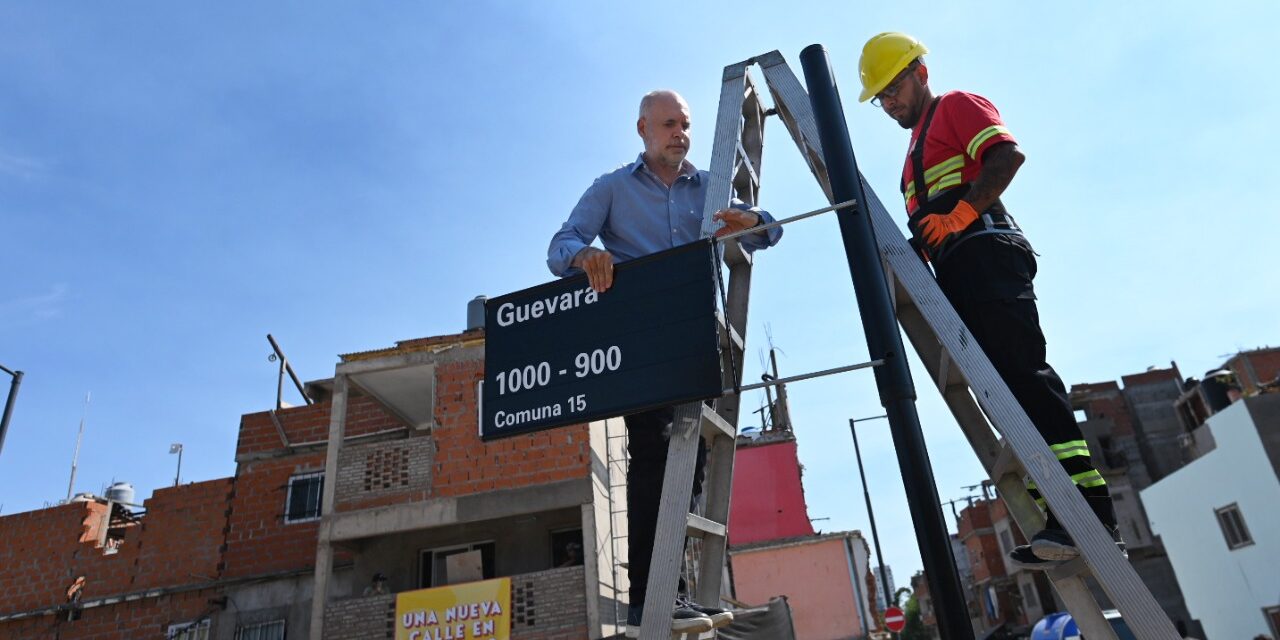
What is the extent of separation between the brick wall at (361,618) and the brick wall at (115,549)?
16.3ft

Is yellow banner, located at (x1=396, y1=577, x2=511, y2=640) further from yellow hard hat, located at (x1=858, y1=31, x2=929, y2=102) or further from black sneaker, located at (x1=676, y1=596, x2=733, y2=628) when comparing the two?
yellow hard hat, located at (x1=858, y1=31, x2=929, y2=102)

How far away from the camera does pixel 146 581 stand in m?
19.1

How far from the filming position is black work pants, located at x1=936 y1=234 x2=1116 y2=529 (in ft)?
8.57

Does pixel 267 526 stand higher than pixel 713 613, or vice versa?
pixel 267 526

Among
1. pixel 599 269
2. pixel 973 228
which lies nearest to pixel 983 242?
pixel 973 228

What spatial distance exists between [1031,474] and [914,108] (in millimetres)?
1682

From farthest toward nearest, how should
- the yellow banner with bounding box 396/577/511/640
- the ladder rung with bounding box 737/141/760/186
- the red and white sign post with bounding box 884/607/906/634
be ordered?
the red and white sign post with bounding box 884/607/906/634 < the yellow banner with bounding box 396/577/511/640 < the ladder rung with bounding box 737/141/760/186

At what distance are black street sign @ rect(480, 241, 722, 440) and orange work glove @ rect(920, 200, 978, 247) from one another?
0.78 meters

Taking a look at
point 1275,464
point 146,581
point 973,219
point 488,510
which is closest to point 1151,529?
point 1275,464

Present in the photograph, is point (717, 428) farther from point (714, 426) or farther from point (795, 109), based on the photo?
point (795, 109)

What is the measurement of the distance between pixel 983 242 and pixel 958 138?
43 centimetres

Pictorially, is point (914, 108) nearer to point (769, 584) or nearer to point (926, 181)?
point (926, 181)

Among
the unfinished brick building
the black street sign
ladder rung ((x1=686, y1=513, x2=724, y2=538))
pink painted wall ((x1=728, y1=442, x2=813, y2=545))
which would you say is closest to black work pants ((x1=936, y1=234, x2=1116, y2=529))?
the black street sign

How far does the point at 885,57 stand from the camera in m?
3.38
